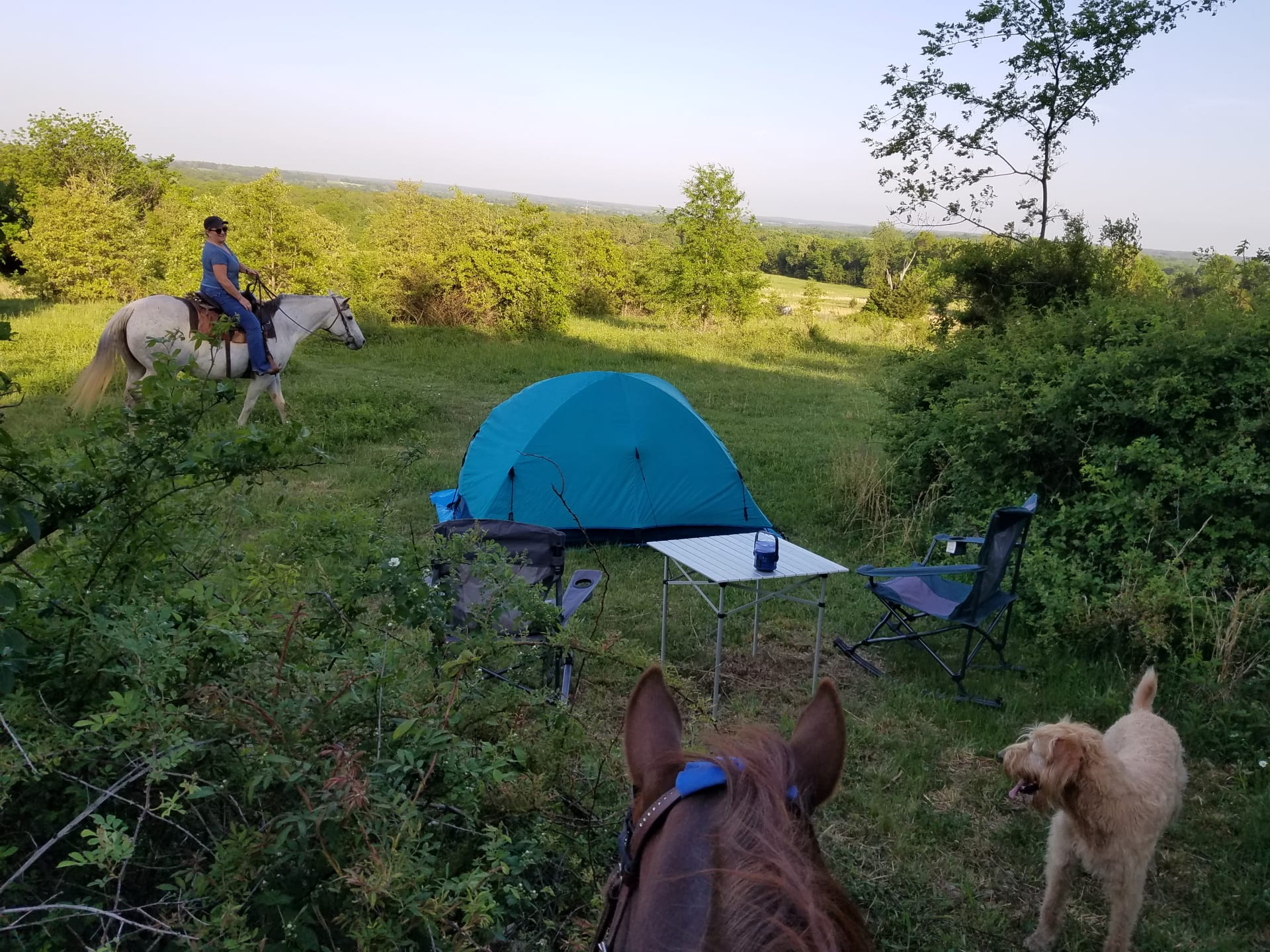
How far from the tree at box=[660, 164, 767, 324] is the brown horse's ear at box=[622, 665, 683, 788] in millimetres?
20538

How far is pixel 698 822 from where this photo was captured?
3.71 feet

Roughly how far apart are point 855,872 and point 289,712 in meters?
2.06

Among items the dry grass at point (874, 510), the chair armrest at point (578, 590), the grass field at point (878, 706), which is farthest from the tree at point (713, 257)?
the chair armrest at point (578, 590)

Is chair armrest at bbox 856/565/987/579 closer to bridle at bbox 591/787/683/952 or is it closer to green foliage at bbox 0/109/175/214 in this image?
bridle at bbox 591/787/683/952

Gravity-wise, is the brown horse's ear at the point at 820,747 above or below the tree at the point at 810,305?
below

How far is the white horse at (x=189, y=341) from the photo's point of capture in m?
7.71

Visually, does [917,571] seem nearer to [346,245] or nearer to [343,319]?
[343,319]

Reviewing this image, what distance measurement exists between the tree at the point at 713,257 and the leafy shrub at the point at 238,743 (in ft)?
65.7

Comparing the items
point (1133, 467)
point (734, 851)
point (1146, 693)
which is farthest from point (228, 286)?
point (734, 851)

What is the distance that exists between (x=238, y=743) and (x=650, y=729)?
77 centimetres

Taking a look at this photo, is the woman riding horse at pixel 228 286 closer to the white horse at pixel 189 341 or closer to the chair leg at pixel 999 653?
the white horse at pixel 189 341

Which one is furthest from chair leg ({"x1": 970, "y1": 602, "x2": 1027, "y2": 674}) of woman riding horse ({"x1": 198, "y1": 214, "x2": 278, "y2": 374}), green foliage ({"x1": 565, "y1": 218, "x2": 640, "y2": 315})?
green foliage ({"x1": 565, "y1": 218, "x2": 640, "y2": 315})

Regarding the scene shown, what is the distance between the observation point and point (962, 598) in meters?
4.65

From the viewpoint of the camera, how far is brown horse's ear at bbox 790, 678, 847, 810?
4.17 feet
